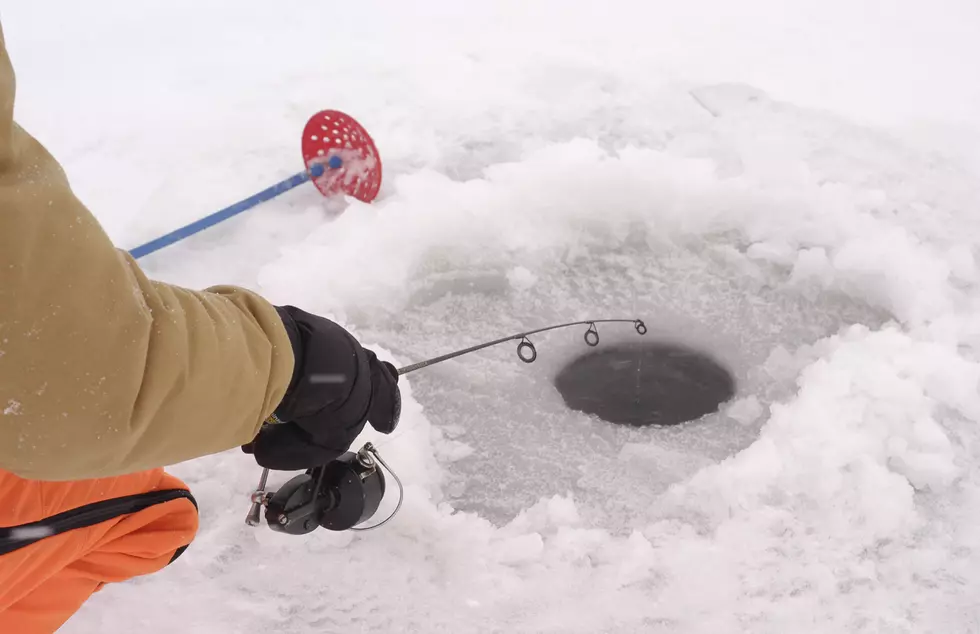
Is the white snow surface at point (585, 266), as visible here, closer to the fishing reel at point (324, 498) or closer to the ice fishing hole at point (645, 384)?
the ice fishing hole at point (645, 384)

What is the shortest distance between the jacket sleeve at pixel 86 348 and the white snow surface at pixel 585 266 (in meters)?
0.98

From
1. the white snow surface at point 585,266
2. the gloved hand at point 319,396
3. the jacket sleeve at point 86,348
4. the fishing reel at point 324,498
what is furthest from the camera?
the white snow surface at point 585,266

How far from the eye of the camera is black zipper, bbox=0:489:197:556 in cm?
107

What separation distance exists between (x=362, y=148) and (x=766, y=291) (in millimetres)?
1803

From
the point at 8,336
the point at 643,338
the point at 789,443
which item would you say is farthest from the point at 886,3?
the point at 8,336

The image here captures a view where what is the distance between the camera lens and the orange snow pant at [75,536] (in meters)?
1.09

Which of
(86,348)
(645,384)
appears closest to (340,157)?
(645,384)

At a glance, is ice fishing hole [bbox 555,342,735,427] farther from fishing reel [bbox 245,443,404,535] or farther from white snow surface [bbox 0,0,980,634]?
fishing reel [bbox 245,443,404,535]

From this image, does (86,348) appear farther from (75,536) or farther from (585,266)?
(585,266)

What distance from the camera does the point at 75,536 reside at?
119 centimetres

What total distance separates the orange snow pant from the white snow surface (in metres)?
0.44

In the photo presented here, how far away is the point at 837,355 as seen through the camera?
2436 mm

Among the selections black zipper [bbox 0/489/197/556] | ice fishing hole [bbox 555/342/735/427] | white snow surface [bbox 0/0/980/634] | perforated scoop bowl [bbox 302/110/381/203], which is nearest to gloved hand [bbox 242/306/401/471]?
black zipper [bbox 0/489/197/556]

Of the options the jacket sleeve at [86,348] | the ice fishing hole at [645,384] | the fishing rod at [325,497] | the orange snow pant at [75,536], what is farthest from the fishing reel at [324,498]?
the ice fishing hole at [645,384]
